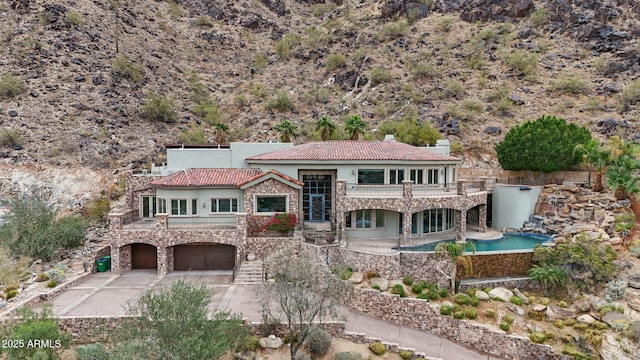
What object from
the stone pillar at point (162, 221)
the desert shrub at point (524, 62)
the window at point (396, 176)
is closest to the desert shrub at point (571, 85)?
the desert shrub at point (524, 62)

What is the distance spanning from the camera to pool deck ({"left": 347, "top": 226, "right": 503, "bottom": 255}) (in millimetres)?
24000

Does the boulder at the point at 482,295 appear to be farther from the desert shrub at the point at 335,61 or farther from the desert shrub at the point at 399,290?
the desert shrub at the point at 335,61

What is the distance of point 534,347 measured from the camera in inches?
712

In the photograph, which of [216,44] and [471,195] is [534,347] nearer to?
[471,195]

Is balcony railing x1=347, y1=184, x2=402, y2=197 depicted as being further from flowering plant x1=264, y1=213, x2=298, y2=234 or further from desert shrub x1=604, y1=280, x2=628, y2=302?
desert shrub x1=604, y1=280, x2=628, y2=302

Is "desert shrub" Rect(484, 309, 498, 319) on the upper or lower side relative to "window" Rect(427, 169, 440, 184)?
lower

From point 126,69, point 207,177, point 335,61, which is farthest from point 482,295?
point 126,69

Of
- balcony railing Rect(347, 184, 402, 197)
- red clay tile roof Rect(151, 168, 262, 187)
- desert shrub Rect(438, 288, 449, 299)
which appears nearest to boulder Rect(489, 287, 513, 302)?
desert shrub Rect(438, 288, 449, 299)

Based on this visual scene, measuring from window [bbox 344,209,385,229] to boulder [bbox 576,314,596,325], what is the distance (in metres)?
12.5

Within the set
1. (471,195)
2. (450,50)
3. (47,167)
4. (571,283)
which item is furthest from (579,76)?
(47,167)

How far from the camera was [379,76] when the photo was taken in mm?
59781

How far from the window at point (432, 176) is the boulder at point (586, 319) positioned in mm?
12755

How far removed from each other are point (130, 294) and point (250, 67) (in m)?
58.4

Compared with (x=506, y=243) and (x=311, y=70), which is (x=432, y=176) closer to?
(x=506, y=243)
